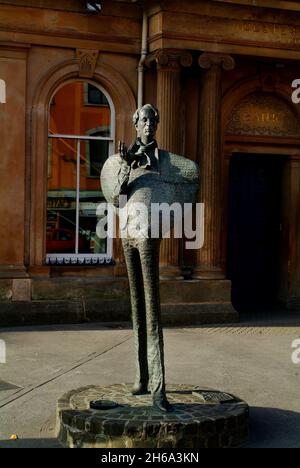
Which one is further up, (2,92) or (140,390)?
(2,92)

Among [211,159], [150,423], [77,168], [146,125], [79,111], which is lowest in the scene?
[150,423]

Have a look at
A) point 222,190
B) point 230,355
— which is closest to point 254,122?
point 222,190

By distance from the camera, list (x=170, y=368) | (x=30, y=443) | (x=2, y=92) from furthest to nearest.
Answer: (x=2, y=92) < (x=170, y=368) < (x=30, y=443)

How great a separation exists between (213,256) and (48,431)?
6.77 meters

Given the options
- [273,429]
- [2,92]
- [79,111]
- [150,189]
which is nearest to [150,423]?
[273,429]

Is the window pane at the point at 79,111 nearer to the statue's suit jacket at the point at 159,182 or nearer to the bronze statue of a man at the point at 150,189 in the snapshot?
the bronze statue of a man at the point at 150,189

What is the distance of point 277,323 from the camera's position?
12.6 meters

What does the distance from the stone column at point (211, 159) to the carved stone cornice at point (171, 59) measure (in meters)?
0.23

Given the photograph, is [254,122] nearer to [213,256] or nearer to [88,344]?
[213,256]

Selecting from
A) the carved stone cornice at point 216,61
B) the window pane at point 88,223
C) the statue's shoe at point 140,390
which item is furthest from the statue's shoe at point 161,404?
the carved stone cornice at point 216,61

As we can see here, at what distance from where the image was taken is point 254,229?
574 inches

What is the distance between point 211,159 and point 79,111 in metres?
2.33

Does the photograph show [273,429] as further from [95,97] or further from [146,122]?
[95,97]

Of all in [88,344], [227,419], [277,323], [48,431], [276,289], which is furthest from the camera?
[276,289]
